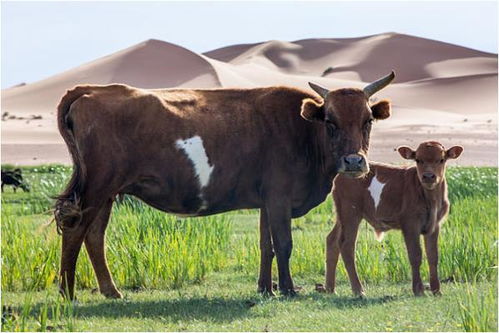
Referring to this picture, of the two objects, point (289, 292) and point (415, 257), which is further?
point (415, 257)

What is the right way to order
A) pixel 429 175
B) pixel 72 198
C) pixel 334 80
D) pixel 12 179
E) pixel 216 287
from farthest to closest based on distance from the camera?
pixel 334 80 → pixel 12 179 → pixel 216 287 → pixel 429 175 → pixel 72 198

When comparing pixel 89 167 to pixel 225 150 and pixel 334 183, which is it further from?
pixel 334 183

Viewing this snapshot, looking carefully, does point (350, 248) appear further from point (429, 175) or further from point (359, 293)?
point (429, 175)

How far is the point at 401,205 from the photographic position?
1058cm

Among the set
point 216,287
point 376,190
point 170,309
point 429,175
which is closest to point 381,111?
point 429,175

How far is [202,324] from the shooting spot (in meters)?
8.55

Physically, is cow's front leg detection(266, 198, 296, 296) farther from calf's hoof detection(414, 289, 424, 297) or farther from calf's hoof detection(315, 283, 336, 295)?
calf's hoof detection(414, 289, 424, 297)

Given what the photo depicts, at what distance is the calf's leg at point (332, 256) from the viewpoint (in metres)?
10.6

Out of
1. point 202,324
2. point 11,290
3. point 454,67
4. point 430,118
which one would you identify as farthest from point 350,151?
point 454,67

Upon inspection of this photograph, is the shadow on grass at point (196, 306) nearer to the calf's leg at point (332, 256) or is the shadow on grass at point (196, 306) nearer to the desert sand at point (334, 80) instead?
the calf's leg at point (332, 256)

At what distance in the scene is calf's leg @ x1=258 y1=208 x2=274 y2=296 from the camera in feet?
34.1

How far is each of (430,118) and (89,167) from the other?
80363 millimetres

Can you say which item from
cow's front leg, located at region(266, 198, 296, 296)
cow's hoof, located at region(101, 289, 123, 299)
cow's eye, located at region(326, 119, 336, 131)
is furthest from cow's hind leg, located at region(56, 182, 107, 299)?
cow's eye, located at region(326, 119, 336, 131)

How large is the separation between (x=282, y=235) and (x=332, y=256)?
103cm
